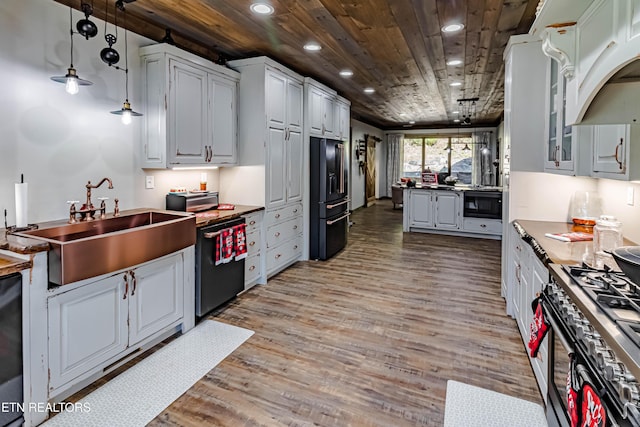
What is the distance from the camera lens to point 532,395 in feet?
7.17

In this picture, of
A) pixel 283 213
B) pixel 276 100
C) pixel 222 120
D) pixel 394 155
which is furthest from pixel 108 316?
pixel 394 155

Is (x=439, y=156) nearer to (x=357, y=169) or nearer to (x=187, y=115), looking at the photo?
(x=357, y=169)

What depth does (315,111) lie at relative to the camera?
512 centimetres

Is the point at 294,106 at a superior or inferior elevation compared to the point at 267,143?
superior

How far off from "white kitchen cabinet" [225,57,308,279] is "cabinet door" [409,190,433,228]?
11.8 feet

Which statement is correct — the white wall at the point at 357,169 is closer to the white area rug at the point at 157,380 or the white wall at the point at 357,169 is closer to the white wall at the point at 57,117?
the white wall at the point at 57,117

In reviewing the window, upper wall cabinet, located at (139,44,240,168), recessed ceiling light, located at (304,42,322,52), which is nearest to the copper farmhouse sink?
upper wall cabinet, located at (139,44,240,168)

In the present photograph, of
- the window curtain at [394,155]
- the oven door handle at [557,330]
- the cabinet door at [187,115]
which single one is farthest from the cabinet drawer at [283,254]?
the window curtain at [394,155]

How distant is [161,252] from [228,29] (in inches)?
82.0

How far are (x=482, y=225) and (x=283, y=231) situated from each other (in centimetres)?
418

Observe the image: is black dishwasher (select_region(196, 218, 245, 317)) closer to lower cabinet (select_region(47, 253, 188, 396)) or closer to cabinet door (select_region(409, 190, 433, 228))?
lower cabinet (select_region(47, 253, 188, 396))

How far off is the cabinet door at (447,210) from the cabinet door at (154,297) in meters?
5.57

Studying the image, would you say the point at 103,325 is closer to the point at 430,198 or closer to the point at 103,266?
the point at 103,266

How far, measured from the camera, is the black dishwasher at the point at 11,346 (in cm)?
176
